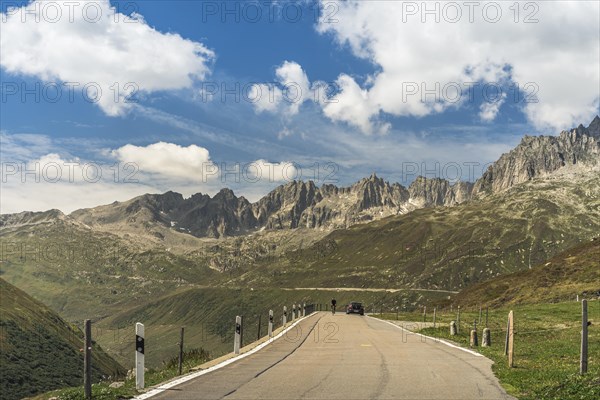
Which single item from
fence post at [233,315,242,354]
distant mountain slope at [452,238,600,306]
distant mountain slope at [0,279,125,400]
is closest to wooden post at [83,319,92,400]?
fence post at [233,315,242,354]

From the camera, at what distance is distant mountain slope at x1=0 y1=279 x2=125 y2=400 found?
366 feet

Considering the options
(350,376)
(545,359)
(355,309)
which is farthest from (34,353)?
(350,376)

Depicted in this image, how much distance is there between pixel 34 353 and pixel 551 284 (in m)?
106

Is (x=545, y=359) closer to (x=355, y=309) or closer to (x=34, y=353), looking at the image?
(x=355, y=309)

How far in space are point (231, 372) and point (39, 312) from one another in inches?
6229

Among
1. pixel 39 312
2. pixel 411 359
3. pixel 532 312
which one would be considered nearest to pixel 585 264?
pixel 532 312

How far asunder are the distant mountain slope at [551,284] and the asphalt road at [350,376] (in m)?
54.0

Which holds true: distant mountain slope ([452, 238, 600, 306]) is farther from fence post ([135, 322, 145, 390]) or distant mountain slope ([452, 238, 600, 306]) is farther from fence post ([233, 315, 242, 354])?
fence post ([135, 322, 145, 390])

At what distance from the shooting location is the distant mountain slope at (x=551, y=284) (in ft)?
239

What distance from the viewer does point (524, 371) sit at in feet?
59.7

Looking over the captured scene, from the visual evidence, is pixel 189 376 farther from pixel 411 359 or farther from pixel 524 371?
pixel 524 371

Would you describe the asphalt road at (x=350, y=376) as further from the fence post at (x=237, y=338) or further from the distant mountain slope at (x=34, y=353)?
the distant mountain slope at (x=34, y=353)

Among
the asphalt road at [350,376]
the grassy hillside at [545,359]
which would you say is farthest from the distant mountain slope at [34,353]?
the asphalt road at [350,376]

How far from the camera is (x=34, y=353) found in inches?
4902
